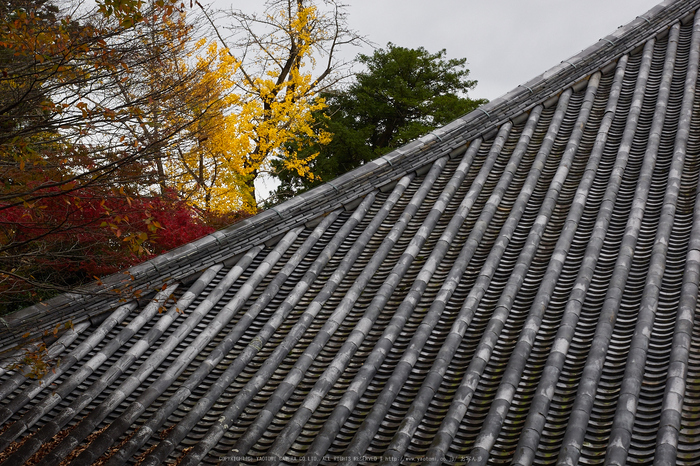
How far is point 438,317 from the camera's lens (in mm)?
5098

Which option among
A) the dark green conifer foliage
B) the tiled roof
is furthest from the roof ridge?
the dark green conifer foliage

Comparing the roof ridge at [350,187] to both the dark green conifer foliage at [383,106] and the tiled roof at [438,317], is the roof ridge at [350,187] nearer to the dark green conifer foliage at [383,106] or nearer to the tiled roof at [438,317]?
the tiled roof at [438,317]

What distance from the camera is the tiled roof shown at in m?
4.13

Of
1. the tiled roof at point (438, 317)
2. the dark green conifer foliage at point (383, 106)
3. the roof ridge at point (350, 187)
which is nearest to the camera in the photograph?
the tiled roof at point (438, 317)

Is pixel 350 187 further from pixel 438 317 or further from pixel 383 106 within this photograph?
pixel 383 106

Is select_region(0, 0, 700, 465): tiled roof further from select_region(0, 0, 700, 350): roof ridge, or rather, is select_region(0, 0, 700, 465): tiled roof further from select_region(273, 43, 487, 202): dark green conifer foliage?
select_region(273, 43, 487, 202): dark green conifer foliage

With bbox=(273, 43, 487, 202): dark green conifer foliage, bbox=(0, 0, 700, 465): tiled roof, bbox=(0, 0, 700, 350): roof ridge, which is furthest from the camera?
bbox=(273, 43, 487, 202): dark green conifer foliage

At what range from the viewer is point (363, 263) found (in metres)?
6.11

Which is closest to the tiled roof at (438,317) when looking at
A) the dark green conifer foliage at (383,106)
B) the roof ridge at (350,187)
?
the roof ridge at (350,187)

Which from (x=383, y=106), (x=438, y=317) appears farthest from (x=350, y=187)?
(x=383, y=106)

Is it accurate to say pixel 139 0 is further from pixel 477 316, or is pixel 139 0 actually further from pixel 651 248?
pixel 651 248

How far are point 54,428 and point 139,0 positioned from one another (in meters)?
3.60

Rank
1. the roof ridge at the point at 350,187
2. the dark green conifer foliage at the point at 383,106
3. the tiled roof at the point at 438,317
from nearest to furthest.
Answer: the tiled roof at the point at 438,317, the roof ridge at the point at 350,187, the dark green conifer foliage at the point at 383,106

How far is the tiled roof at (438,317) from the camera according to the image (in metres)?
4.13
